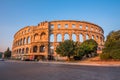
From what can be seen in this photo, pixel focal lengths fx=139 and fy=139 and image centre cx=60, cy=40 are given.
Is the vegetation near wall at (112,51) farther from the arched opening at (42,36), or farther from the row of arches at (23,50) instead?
the row of arches at (23,50)

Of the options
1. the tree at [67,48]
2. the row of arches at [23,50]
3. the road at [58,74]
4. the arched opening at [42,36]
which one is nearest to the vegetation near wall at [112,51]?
the tree at [67,48]

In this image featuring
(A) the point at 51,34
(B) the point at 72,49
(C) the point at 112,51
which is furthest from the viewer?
(A) the point at 51,34

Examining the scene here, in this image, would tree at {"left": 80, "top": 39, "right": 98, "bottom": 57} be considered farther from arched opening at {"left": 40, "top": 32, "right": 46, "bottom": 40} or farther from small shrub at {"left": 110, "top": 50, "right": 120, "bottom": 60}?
arched opening at {"left": 40, "top": 32, "right": 46, "bottom": 40}

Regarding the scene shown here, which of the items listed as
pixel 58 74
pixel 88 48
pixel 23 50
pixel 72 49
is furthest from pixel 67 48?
pixel 23 50

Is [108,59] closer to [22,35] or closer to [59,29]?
[59,29]

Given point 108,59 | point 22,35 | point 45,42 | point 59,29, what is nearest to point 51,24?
point 59,29

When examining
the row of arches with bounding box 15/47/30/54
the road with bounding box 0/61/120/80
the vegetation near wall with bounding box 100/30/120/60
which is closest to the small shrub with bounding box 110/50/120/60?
the vegetation near wall with bounding box 100/30/120/60

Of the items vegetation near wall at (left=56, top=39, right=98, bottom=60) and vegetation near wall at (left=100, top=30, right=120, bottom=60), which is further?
vegetation near wall at (left=56, top=39, right=98, bottom=60)

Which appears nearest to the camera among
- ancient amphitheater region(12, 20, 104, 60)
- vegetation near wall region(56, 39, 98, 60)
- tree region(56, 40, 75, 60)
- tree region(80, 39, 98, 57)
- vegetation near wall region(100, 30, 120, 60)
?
vegetation near wall region(100, 30, 120, 60)

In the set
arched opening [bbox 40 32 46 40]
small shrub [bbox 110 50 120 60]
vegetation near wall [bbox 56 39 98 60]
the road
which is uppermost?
arched opening [bbox 40 32 46 40]

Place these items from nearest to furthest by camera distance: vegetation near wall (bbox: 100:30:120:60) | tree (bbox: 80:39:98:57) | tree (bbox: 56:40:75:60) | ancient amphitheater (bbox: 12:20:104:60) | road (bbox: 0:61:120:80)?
road (bbox: 0:61:120:80) → vegetation near wall (bbox: 100:30:120:60) → tree (bbox: 56:40:75:60) → tree (bbox: 80:39:98:57) → ancient amphitheater (bbox: 12:20:104:60)

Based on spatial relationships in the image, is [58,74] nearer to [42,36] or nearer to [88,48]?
[88,48]

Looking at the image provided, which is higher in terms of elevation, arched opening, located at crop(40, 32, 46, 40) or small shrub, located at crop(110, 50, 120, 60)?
arched opening, located at crop(40, 32, 46, 40)

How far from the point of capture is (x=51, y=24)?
214ft
